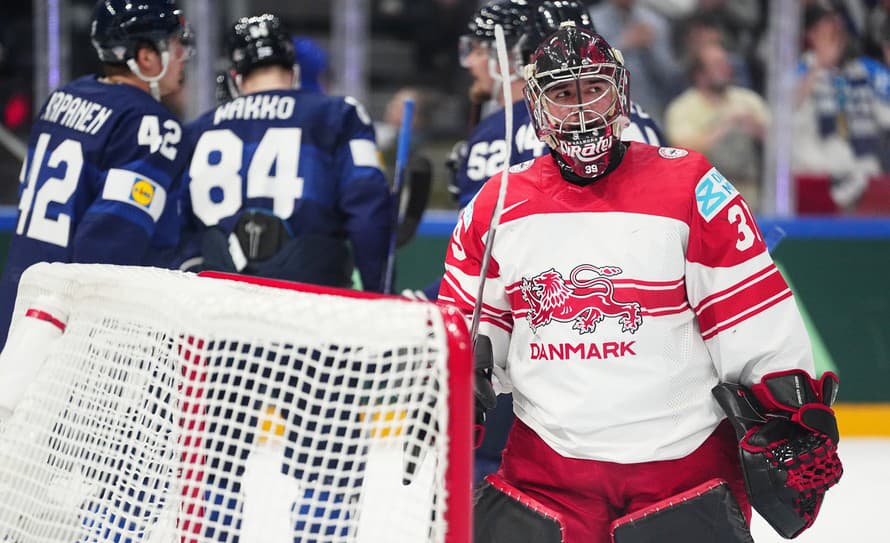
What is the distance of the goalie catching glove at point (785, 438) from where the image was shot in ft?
6.04

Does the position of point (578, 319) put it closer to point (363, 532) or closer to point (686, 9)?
point (363, 532)

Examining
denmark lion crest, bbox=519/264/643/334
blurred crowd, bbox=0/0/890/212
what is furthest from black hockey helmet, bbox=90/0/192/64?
blurred crowd, bbox=0/0/890/212

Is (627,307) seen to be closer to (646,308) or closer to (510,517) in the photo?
(646,308)

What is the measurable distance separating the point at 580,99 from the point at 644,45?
3318 millimetres

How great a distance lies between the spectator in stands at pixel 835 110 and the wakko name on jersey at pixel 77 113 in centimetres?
318

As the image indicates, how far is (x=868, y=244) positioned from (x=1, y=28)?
140 inches

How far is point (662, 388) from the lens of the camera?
191 centimetres

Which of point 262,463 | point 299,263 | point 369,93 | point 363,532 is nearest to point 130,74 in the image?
point 299,263

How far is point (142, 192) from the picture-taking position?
277 cm

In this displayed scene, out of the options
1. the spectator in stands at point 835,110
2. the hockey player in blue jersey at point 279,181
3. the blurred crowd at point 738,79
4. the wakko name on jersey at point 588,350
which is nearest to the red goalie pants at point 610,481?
the wakko name on jersey at point 588,350

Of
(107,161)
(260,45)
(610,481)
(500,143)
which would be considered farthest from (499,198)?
A: (260,45)

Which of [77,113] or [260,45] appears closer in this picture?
[77,113]

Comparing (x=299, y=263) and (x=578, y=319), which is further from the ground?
(x=578, y=319)

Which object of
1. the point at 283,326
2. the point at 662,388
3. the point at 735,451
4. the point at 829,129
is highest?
the point at 283,326
